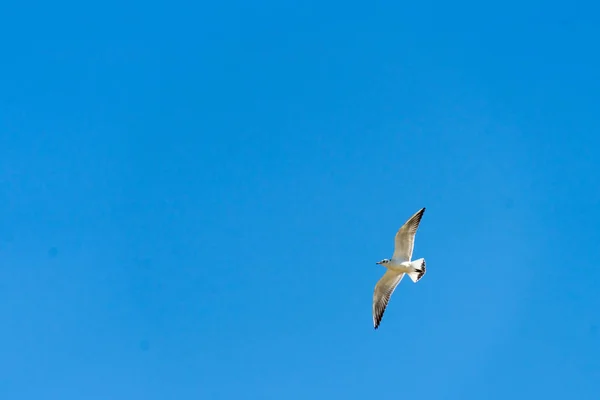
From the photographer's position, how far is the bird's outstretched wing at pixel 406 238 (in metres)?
24.2

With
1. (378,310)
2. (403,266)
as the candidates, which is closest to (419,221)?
(403,266)

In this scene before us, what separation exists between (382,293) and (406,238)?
253 centimetres

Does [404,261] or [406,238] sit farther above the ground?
[406,238]

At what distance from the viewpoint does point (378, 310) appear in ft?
84.5

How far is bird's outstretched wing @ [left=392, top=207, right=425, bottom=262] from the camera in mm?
24188

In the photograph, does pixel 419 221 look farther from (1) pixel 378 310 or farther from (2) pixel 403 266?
(1) pixel 378 310

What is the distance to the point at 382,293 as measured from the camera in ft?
84.5

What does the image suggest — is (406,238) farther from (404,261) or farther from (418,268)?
(418,268)

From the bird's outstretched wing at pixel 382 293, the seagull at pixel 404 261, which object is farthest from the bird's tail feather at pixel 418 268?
the bird's outstretched wing at pixel 382 293

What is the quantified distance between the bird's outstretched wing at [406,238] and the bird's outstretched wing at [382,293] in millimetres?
1057

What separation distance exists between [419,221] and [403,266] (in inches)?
63.6

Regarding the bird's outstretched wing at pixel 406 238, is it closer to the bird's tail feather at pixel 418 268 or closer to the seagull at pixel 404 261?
the seagull at pixel 404 261

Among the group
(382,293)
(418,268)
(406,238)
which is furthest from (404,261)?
(382,293)

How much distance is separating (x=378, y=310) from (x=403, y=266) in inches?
87.5
